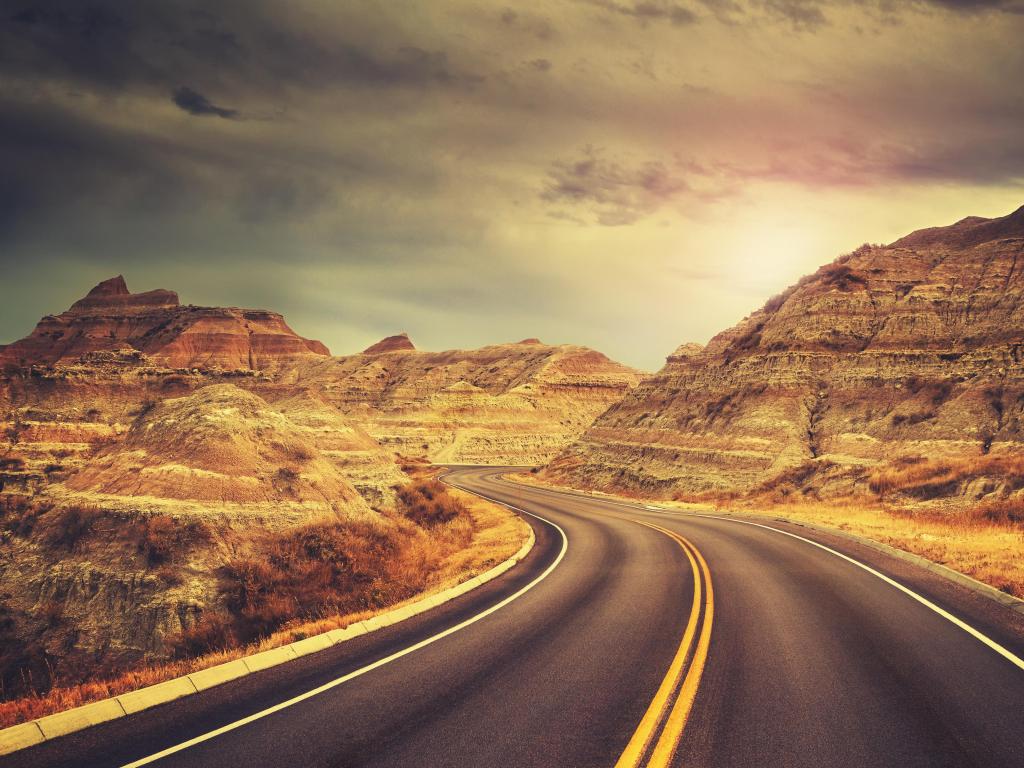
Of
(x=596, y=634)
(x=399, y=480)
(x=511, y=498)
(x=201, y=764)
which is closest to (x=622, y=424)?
(x=511, y=498)

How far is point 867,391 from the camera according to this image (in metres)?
34.7

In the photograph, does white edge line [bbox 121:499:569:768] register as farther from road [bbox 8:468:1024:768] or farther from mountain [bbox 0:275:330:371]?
mountain [bbox 0:275:330:371]

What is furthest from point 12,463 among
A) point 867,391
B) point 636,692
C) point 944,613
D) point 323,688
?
point 867,391

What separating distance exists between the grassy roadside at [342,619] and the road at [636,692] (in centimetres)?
134

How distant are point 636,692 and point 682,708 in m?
0.56

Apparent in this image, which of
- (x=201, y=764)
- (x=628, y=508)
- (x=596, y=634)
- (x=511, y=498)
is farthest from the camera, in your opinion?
(x=511, y=498)

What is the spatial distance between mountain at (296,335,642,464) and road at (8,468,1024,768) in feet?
189

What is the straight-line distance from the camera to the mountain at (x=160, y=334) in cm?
14625

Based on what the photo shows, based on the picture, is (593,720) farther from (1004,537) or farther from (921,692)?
(1004,537)

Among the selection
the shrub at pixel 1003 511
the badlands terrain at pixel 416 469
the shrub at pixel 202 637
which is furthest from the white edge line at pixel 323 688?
the shrub at pixel 1003 511

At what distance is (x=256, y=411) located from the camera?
23062mm

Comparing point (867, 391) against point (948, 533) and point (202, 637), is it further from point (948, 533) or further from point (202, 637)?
point (202, 637)

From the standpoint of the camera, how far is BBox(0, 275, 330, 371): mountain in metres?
146

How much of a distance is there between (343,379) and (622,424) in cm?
9493
